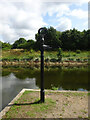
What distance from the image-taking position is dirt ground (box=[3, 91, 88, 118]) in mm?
3645

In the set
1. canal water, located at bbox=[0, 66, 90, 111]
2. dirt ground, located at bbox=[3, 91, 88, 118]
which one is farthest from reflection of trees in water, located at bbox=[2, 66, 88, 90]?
dirt ground, located at bbox=[3, 91, 88, 118]

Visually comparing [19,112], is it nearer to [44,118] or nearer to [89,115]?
[44,118]

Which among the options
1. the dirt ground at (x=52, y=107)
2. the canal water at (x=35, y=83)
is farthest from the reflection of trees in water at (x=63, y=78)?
the dirt ground at (x=52, y=107)

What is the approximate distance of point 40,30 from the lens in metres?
4.56

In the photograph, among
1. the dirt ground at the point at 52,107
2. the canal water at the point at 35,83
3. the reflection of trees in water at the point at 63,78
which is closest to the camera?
the dirt ground at the point at 52,107

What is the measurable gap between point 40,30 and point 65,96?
314 centimetres

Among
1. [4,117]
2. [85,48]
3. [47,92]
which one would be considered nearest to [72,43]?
[85,48]

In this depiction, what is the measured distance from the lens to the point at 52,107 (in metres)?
4.14

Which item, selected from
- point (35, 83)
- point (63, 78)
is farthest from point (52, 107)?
point (63, 78)

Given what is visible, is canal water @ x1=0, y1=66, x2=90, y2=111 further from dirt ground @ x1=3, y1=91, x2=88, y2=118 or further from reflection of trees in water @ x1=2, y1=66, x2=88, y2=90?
dirt ground @ x1=3, y1=91, x2=88, y2=118

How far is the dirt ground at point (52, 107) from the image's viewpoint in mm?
3645

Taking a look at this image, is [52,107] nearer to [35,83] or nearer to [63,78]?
[35,83]

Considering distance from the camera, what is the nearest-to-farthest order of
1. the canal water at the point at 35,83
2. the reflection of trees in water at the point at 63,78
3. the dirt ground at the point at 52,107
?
the dirt ground at the point at 52,107
the canal water at the point at 35,83
the reflection of trees in water at the point at 63,78

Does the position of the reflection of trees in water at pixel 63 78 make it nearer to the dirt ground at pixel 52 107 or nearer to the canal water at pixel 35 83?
the canal water at pixel 35 83
